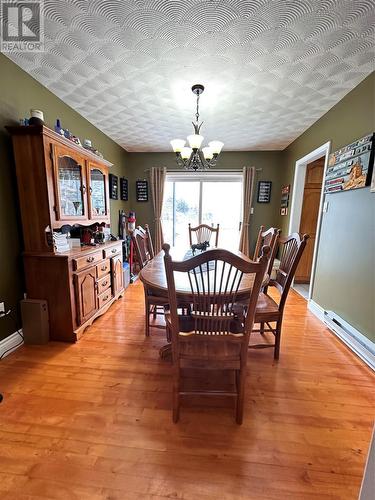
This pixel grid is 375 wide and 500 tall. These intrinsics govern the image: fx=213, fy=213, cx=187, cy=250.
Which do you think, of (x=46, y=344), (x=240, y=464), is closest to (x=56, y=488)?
(x=240, y=464)

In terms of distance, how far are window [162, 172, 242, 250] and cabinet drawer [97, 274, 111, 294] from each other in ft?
6.70

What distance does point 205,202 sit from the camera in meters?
4.52

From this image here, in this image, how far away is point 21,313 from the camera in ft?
6.65

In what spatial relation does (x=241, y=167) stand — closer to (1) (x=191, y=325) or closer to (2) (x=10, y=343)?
(1) (x=191, y=325)

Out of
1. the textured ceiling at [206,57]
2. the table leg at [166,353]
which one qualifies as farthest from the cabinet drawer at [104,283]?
the textured ceiling at [206,57]

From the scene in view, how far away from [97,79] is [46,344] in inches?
104

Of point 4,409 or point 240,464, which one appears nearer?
point 240,464

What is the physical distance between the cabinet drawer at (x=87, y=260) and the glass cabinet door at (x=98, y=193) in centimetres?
50

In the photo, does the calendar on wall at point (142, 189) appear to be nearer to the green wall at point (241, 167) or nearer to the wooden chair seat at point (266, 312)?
the green wall at point (241, 167)

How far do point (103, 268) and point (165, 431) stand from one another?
1.86 m

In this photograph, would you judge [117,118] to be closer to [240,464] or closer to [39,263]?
[39,263]

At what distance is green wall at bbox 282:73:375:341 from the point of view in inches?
77.4

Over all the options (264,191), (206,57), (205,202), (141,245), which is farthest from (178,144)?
(264,191)

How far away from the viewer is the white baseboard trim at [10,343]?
1876 mm
